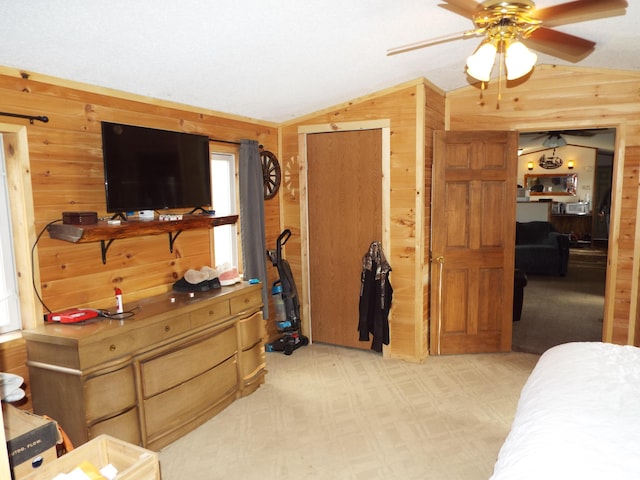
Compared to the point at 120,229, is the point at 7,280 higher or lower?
lower

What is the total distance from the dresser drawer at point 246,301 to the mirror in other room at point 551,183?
998 cm

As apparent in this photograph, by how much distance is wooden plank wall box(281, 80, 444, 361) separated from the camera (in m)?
3.82

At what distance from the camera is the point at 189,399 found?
9.36 feet

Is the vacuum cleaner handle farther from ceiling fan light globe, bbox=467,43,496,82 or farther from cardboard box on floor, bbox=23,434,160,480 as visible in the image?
cardboard box on floor, bbox=23,434,160,480

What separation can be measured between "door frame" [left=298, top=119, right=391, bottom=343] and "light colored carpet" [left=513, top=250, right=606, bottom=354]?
1.86 metres

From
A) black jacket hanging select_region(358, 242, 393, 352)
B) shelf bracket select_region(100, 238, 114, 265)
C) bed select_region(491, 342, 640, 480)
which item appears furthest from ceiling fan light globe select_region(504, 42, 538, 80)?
shelf bracket select_region(100, 238, 114, 265)

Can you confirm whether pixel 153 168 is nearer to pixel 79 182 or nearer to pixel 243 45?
pixel 79 182

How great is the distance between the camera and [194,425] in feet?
9.52

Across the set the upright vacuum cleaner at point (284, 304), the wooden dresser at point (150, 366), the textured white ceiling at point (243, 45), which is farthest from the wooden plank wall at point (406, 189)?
the wooden dresser at point (150, 366)

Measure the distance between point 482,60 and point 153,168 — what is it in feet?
6.72

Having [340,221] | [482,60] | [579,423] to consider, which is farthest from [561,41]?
[340,221]

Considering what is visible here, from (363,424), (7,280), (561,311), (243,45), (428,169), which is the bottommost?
(363,424)

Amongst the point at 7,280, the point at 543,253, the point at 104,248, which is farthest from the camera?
the point at 543,253

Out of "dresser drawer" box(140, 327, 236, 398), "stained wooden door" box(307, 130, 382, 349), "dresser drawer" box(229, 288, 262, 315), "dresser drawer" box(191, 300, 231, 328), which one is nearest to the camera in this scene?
"dresser drawer" box(140, 327, 236, 398)
